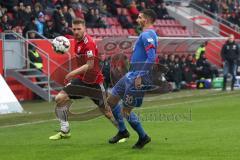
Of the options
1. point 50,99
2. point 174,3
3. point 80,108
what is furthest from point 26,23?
point 174,3

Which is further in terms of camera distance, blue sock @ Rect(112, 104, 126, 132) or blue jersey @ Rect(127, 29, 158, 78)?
blue sock @ Rect(112, 104, 126, 132)

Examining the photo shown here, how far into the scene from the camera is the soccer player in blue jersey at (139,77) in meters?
10.0

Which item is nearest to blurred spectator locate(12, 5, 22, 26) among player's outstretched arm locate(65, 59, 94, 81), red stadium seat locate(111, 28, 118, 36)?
red stadium seat locate(111, 28, 118, 36)

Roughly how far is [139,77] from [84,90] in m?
1.68

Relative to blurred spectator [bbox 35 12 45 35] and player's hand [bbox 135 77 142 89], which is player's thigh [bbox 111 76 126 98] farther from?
blurred spectator [bbox 35 12 45 35]

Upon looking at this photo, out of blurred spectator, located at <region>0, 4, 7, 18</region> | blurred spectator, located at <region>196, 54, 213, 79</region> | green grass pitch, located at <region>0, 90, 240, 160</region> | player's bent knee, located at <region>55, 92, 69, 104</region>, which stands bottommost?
blurred spectator, located at <region>196, 54, 213, 79</region>

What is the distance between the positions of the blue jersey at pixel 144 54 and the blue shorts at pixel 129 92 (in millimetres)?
126

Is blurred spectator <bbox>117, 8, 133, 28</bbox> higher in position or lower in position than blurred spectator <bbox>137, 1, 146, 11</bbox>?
lower

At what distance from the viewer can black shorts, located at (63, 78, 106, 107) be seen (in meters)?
11.3

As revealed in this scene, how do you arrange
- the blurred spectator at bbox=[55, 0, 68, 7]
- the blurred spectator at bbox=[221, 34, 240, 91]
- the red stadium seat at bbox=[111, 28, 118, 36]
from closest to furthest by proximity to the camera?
the blurred spectator at bbox=[221, 34, 240, 91]
the blurred spectator at bbox=[55, 0, 68, 7]
the red stadium seat at bbox=[111, 28, 118, 36]

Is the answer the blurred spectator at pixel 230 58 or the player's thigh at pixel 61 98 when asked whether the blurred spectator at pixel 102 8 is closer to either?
the blurred spectator at pixel 230 58

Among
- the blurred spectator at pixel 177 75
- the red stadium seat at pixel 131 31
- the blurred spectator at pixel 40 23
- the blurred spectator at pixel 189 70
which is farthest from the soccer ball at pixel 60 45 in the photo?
the red stadium seat at pixel 131 31

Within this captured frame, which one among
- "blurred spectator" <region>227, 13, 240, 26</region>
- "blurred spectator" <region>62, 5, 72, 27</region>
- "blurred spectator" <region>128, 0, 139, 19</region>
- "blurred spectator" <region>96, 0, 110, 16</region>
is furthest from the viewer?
"blurred spectator" <region>227, 13, 240, 26</region>

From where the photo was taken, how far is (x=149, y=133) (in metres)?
12.3
